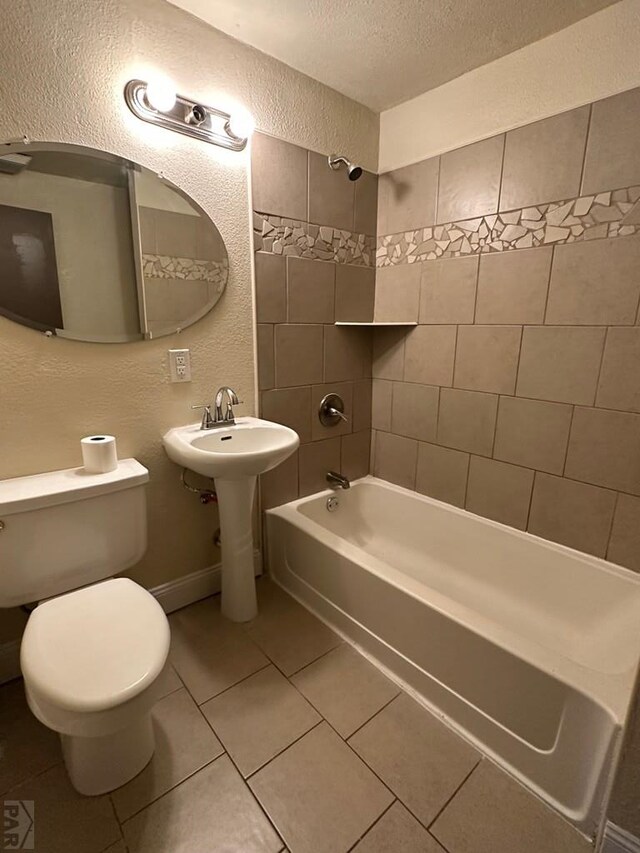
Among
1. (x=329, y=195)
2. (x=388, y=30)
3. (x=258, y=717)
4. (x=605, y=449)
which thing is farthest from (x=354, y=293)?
(x=258, y=717)

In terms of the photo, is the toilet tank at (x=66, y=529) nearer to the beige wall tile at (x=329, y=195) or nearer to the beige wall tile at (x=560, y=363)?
the beige wall tile at (x=329, y=195)

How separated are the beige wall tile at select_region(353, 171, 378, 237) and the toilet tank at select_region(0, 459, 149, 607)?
156 centimetres

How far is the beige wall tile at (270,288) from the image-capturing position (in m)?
1.73

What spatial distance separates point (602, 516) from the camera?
1525 millimetres

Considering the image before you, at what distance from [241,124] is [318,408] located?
121 centimetres

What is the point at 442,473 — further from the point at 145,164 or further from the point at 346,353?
the point at 145,164

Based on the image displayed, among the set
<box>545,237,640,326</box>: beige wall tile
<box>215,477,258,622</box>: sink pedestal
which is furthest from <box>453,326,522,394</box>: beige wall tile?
<box>215,477,258,622</box>: sink pedestal

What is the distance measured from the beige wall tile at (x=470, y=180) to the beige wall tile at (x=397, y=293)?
28cm

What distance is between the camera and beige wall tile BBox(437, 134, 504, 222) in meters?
1.63

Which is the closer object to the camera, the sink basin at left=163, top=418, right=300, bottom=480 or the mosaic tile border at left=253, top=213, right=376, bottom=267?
the sink basin at left=163, top=418, right=300, bottom=480

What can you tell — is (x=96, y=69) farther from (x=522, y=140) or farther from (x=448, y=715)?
(x=448, y=715)

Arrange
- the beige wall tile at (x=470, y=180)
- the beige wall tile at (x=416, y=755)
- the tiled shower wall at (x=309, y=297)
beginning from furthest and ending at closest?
the tiled shower wall at (x=309, y=297) < the beige wall tile at (x=470, y=180) < the beige wall tile at (x=416, y=755)

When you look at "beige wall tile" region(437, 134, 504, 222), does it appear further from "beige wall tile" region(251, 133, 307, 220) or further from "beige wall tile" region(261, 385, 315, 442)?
"beige wall tile" region(261, 385, 315, 442)

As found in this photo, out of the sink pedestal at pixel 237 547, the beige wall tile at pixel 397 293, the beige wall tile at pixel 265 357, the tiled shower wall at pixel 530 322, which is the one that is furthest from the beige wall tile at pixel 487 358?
the sink pedestal at pixel 237 547
